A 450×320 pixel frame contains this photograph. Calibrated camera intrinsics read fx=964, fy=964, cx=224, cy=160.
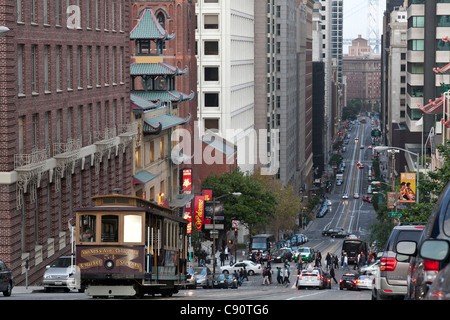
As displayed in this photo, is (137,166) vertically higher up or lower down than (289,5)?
lower down

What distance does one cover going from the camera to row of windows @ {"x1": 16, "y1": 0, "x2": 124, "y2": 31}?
46.3 meters

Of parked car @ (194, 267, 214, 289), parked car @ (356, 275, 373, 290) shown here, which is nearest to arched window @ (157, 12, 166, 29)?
parked car @ (194, 267, 214, 289)

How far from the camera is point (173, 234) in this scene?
1271 inches

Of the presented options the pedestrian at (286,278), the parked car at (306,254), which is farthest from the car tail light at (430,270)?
the parked car at (306,254)

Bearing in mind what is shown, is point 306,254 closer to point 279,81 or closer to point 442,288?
point 279,81

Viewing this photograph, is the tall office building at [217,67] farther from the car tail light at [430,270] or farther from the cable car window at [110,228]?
the car tail light at [430,270]

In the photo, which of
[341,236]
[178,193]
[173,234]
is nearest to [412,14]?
[341,236]

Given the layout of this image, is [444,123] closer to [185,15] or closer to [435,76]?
[185,15]

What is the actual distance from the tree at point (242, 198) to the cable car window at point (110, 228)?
70987 millimetres

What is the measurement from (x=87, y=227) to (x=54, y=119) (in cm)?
2218

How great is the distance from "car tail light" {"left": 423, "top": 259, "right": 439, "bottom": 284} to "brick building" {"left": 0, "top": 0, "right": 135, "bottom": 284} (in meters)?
30.7

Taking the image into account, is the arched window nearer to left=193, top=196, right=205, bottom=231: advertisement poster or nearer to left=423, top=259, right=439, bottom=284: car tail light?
left=193, top=196, right=205, bottom=231: advertisement poster

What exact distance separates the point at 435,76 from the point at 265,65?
25.2m

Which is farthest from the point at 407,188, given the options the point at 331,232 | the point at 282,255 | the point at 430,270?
the point at 331,232
